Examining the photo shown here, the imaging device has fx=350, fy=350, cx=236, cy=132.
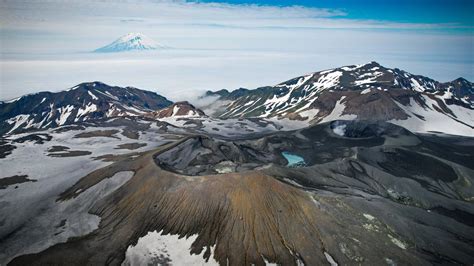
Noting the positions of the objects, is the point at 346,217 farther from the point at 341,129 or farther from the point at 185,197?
the point at 341,129

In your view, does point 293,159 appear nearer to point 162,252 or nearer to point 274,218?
point 274,218

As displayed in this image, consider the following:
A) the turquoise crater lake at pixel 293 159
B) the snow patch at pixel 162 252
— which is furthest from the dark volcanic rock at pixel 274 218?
the turquoise crater lake at pixel 293 159

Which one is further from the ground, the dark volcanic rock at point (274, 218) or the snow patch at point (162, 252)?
the dark volcanic rock at point (274, 218)

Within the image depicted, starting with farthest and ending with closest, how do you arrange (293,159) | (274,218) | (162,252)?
1. (293,159)
2. (274,218)
3. (162,252)

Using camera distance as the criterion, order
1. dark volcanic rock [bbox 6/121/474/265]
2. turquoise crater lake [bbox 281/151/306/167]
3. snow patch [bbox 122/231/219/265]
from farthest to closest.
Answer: turquoise crater lake [bbox 281/151/306/167], dark volcanic rock [bbox 6/121/474/265], snow patch [bbox 122/231/219/265]

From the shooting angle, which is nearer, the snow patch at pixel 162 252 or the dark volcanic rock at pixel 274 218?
the snow patch at pixel 162 252

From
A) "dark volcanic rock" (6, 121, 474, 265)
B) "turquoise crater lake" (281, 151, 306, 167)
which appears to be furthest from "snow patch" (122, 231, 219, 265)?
"turquoise crater lake" (281, 151, 306, 167)

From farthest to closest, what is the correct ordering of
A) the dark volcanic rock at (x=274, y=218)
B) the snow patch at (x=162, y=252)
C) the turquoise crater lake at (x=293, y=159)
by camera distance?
1. the turquoise crater lake at (x=293, y=159)
2. the dark volcanic rock at (x=274, y=218)
3. the snow patch at (x=162, y=252)

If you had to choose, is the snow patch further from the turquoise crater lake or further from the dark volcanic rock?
the turquoise crater lake

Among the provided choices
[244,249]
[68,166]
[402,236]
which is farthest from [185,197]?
[68,166]

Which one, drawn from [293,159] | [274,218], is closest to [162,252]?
[274,218]

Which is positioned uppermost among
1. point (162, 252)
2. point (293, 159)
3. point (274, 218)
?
point (274, 218)

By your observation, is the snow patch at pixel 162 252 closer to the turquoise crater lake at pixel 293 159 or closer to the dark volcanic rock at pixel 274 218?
the dark volcanic rock at pixel 274 218
